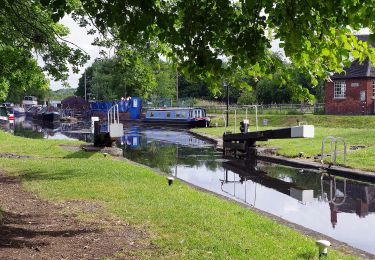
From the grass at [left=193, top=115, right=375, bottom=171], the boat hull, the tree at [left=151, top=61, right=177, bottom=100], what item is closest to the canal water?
the grass at [left=193, top=115, right=375, bottom=171]

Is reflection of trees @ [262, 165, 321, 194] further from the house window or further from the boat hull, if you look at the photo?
the boat hull

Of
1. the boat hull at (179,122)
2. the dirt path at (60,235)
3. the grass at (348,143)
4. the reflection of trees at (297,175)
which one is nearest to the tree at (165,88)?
the boat hull at (179,122)

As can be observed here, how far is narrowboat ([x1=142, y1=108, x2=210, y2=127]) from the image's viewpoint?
4669 centimetres

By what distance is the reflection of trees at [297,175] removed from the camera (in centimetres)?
1476

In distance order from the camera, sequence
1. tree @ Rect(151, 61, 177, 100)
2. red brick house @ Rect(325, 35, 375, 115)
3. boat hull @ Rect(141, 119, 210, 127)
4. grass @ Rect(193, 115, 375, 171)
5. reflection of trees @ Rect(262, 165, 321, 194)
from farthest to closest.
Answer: tree @ Rect(151, 61, 177, 100) → boat hull @ Rect(141, 119, 210, 127) → red brick house @ Rect(325, 35, 375, 115) → grass @ Rect(193, 115, 375, 171) → reflection of trees @ Rect(262, 165, 321, 194)

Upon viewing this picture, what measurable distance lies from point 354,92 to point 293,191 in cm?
2903

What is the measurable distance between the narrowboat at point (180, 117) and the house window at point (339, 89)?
39.6ft

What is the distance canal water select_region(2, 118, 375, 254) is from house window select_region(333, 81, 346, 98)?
21956 mm

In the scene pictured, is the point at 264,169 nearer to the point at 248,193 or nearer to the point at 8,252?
the point at 248,193

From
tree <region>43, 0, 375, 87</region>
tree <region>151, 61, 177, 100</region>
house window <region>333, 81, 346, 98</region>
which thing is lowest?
tree <region>43, 0, 375, 87</region>

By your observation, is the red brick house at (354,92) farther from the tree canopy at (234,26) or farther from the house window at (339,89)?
the tree canopy at (234,26)

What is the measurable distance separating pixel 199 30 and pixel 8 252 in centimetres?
346

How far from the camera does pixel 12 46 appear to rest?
12.4 meters

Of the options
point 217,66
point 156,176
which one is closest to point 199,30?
point 217,66
